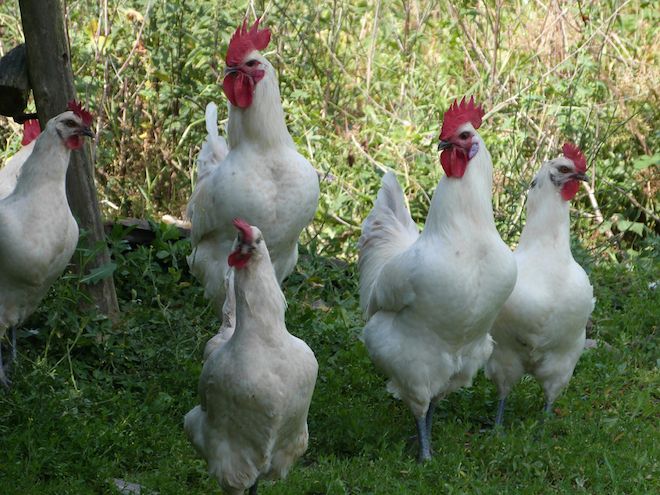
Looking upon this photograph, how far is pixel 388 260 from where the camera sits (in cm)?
573

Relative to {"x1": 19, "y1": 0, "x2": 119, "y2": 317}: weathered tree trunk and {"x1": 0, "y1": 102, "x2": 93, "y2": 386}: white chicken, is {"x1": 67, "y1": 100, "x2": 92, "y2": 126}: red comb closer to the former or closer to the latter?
{"x1": 0, "y1": 102, "x2": 93, "y2": 386}: white chicken

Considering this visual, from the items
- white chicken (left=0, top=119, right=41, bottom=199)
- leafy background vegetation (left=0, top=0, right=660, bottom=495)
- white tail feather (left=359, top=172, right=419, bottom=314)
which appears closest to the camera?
leafy background vegetation (left=0, top=0, right=660, bottom=495)

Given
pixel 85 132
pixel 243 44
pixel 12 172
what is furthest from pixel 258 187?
pixel 12 172

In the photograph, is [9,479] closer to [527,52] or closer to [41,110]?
[41,110]

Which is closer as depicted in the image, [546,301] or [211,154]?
[546,301]

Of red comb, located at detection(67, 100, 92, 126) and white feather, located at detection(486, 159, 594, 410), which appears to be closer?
white feather, located at detection(486, 159, 594, 410)

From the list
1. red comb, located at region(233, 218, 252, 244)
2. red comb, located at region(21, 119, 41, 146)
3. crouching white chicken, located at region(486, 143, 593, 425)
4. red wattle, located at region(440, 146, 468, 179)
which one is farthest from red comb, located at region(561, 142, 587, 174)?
red comb, located at region(21, 119, 41, 146)

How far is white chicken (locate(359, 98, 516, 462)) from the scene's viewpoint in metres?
4.98

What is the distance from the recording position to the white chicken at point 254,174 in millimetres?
5578

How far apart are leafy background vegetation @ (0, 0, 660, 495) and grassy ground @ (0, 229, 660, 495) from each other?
15 mm

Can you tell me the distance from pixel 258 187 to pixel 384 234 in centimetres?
84

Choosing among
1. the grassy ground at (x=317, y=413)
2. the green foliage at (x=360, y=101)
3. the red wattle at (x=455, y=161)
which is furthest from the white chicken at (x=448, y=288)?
the green foliage at (x=360, y=101)

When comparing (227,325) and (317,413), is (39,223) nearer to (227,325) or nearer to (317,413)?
(227,325)

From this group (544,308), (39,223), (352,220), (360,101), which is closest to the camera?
(544,308)
